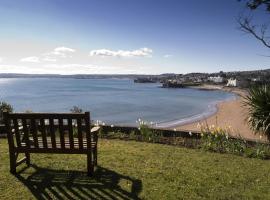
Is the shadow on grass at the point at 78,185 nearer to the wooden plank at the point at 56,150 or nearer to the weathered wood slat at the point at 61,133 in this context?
the wooden plank at the point at 56,150

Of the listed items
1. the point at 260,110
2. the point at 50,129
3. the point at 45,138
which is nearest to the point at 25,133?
the point at 45,138

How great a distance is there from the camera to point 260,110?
11.0 m

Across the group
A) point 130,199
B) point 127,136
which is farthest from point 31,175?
point 127,136

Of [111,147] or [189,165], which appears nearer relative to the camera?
[189,165]

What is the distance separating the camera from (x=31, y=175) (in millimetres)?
6656

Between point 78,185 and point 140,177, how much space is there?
45.5 inches

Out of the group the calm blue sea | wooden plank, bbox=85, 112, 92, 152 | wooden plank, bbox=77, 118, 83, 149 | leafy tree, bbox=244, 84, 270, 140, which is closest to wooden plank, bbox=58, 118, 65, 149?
wooden plank, bbox=77, 118, 83, 149

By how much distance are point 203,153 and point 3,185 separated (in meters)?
5.15

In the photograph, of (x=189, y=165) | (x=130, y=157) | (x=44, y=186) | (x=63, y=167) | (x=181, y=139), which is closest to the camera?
(x=44, y=186)

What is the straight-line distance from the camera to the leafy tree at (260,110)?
422 inches

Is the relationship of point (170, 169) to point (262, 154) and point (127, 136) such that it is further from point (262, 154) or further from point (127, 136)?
point (127, 136)

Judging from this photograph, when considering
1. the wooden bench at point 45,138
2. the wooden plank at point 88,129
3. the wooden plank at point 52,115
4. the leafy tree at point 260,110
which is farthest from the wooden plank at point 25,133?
the leafy tree at point 260,110

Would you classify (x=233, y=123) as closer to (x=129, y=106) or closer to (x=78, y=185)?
(x=129, y=106)

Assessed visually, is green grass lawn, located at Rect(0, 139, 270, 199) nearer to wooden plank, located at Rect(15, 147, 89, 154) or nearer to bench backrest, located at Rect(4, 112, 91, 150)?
wooden plank, located at Rect(15, 147, 89, 154)
